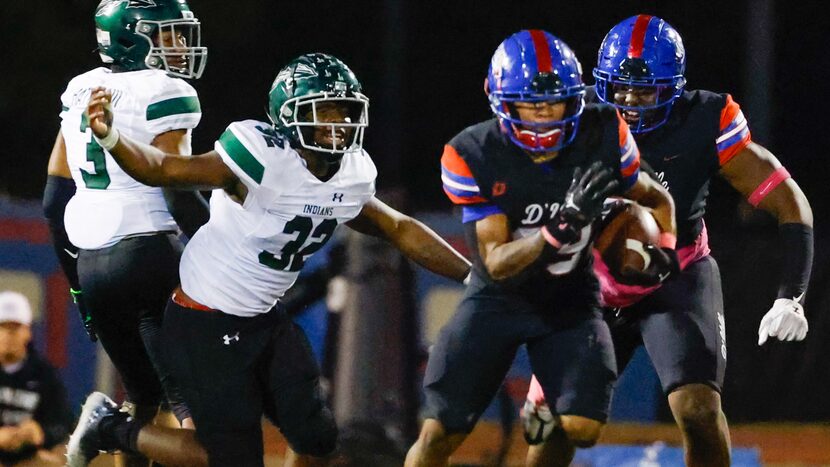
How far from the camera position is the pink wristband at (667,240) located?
4.31 meters

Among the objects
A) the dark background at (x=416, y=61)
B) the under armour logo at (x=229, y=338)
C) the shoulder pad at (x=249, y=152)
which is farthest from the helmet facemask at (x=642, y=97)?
the dark background at (x=416, y=61)

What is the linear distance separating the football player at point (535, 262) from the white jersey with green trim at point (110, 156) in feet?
3.08

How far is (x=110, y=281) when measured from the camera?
4.54 m

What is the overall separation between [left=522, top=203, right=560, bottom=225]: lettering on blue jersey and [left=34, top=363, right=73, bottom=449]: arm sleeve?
2725mm

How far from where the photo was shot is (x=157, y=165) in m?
4.09

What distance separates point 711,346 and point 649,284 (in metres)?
0.29

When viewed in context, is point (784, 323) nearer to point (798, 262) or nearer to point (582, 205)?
point (798, 262)

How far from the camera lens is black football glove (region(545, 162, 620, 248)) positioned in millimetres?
3949

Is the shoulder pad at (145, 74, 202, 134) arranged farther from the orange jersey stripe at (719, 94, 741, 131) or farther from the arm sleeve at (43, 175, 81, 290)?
the orange jersey stripe at (719, 94, 741, 131)

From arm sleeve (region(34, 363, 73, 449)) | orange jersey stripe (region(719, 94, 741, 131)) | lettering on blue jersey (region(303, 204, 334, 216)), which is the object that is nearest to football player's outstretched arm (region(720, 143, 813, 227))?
orange jersey stripe (region(719, 94, 741, 131))

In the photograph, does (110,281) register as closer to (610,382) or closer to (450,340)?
(450,340)

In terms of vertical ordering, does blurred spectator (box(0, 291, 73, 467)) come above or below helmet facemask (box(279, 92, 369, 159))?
below

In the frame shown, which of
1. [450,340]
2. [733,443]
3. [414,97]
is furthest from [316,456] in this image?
[414,97]

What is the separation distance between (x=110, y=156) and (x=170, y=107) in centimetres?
25
